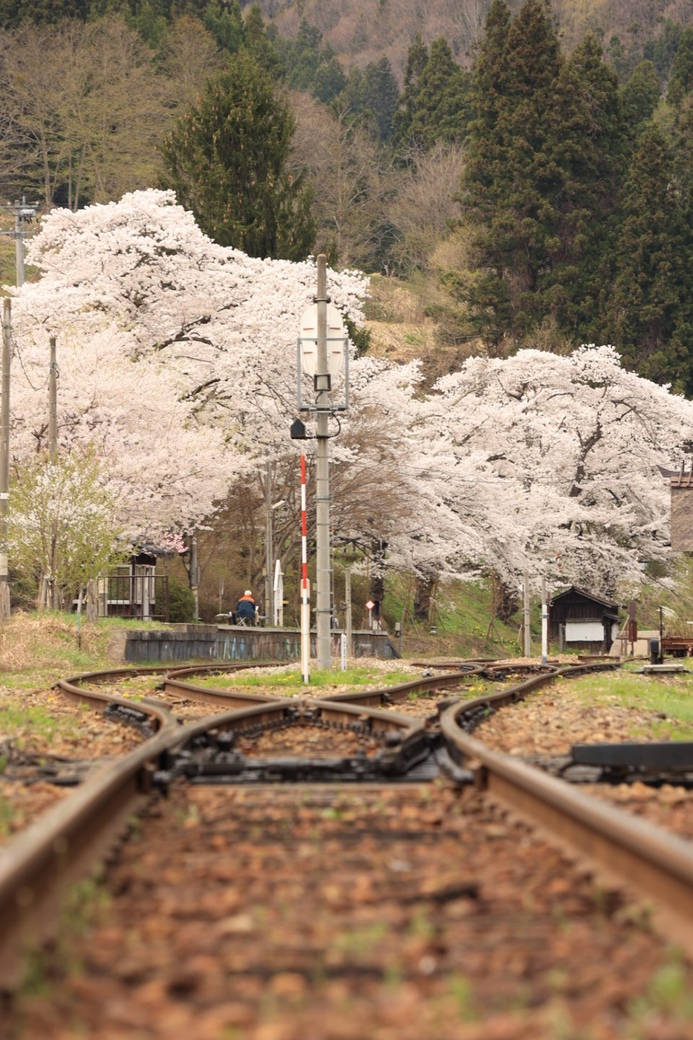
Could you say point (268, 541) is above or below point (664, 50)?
below

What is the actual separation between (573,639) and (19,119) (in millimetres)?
47407

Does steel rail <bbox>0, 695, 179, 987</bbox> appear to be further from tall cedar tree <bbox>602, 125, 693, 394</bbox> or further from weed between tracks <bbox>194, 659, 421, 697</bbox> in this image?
tall cedar tree <bbox>602, 125, 693, 394</bbox>

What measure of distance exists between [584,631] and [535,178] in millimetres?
31316

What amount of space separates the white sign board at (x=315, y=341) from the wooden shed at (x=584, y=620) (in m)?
32.8

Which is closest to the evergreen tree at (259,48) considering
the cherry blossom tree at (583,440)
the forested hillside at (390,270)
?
the forested hillside at (390,270)

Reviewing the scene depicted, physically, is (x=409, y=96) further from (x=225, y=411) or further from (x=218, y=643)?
(x=218, y=643)

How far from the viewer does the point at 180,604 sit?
44.5 m

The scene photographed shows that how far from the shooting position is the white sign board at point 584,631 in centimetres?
5312

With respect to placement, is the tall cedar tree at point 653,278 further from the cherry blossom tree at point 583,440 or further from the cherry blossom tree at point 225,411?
the cherry blossom tree at point 225,411

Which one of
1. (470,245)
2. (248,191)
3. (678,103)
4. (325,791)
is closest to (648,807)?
(325,791)

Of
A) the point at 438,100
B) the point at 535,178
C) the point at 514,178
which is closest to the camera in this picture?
the point at 535,178

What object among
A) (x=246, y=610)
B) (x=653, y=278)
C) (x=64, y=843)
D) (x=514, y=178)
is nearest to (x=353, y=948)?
(x=64, y=843)

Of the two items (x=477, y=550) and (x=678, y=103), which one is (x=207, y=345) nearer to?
(x=477, y=550)

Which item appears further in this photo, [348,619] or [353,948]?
[348,619]
